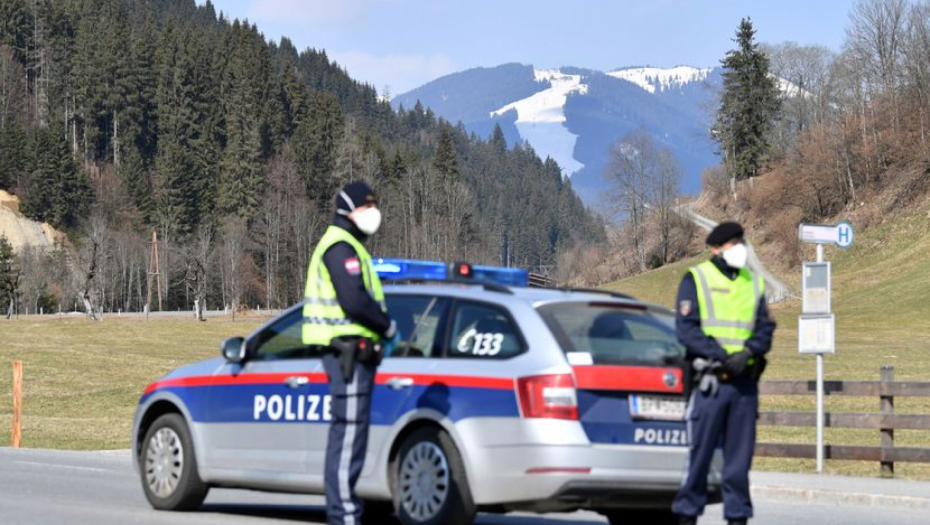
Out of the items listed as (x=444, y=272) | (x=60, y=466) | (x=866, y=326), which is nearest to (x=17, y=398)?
(x=60, y=466)

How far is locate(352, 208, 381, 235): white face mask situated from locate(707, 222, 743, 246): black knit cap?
2140mm

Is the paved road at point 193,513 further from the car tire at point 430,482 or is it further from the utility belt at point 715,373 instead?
the utility belt at point 715,373

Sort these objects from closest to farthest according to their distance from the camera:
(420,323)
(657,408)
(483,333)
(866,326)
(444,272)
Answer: (657,408), (483,333), (420,323), (444,272), (866,326)

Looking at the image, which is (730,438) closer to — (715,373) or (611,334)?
(715,373)

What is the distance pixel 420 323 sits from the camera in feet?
36.1

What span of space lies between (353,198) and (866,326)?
65.0 metres

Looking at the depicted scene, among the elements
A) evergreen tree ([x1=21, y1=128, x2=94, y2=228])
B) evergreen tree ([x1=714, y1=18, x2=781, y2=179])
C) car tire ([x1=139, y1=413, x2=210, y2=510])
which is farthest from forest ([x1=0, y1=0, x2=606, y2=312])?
car tire ([x1=139, y1=413, x2=210, y2=510])

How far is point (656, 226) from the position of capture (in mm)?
127250

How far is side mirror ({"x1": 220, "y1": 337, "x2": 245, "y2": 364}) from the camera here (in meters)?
11.7

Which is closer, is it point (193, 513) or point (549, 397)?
point (549, 397)

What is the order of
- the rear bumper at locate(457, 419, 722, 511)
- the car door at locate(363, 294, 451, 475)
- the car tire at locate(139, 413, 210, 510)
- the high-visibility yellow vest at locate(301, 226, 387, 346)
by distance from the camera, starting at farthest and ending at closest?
the car tire at locate(139, 413, 210, 510) → the car door at locate(363, 294, 451, 475) → the rear bumper at locate(457, 419, 722, 511) → the high-visibility yellow vest at locate(301, 226, 387, 346)

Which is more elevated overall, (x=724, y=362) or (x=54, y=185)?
(x=54, y=185)

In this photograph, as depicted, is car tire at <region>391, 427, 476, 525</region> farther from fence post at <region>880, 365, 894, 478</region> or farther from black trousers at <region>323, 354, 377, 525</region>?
fence post at <region>880, 365, 894, 478</region>

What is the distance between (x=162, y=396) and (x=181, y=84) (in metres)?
174
